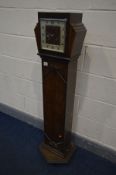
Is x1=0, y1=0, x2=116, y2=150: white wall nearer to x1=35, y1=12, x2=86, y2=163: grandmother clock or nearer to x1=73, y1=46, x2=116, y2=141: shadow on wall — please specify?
x1=73, y1=46, x2=116, y2=141: shadow on wall

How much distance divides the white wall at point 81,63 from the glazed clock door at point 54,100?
0.85ft

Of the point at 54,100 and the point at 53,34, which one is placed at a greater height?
the point at 53,34

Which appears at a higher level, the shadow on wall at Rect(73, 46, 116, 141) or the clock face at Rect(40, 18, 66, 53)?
the clock face at Rect(40, 18, 66, 53)

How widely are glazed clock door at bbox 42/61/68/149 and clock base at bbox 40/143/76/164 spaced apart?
2.5 inches

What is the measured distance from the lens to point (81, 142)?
5.49ft

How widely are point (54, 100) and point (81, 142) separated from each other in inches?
25.1

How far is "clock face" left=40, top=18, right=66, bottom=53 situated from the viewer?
979 mm

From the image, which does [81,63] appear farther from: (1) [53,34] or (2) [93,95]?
(1) [53,34]

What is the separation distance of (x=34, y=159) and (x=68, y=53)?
104cm

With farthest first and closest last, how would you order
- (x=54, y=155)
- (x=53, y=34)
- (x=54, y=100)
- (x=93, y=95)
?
(x=54, y=155) < (x=93, y=95) < (x=54, y=100) < (x=53, y=34)

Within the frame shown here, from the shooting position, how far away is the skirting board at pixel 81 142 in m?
1.55

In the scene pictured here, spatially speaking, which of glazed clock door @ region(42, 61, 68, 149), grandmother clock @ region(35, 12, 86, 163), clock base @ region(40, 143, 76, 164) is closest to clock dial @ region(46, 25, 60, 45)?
grandmother clock @ region(35, 12, 86, 163)

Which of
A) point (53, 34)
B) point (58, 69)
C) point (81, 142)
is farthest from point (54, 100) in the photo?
point (81, 142)

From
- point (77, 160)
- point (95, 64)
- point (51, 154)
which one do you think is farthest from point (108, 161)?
point (95, 64)
